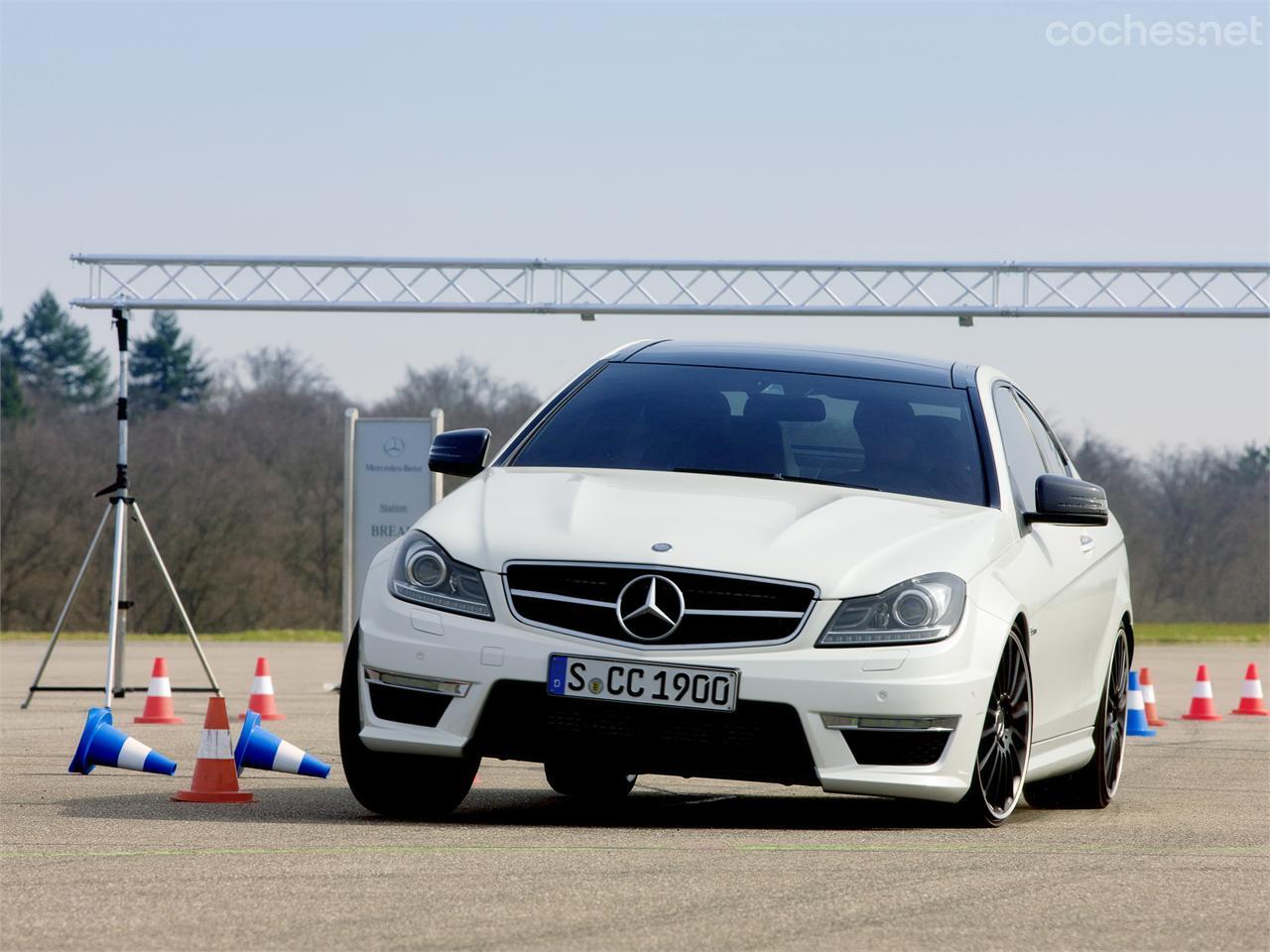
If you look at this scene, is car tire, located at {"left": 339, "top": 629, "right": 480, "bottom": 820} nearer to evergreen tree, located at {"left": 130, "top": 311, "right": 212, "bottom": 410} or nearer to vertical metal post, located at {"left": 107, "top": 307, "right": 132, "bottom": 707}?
vertical metal post, located at {"left": 107, "top": 307, "right": 132, "bottom": 707}

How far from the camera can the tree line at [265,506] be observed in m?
67.9

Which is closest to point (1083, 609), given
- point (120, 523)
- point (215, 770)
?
point (215, 770)

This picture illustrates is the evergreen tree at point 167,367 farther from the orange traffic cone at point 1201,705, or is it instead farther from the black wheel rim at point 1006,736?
the black wheel rim at point 1006,736

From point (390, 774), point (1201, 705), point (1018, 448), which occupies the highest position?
point (1018, 448)

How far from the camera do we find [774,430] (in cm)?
812

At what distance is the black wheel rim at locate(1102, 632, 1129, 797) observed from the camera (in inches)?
364

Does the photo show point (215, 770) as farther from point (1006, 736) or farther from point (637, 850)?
point (1006, 736)

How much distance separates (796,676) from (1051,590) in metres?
1.74

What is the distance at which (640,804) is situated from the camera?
8703 mm

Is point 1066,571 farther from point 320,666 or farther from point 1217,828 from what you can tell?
point 320,666

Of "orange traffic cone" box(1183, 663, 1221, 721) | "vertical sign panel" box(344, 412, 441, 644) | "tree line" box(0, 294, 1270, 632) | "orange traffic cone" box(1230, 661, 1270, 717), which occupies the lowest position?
"tree line" box(0, 294, 1270, 632)

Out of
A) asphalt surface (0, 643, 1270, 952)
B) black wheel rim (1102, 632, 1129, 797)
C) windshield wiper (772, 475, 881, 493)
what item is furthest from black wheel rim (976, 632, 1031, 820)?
black wheel rim (1102, 632, 1129, 797)

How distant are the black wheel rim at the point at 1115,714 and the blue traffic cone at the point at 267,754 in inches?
137

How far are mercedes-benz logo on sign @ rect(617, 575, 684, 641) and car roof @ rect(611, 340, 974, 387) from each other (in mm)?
1894
